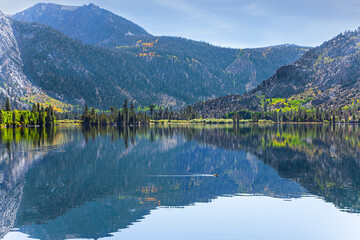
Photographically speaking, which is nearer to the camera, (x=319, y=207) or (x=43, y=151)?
(x=319, y=207)

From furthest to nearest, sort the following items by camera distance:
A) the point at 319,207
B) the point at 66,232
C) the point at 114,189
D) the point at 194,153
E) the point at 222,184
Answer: the point at 194,153
the point at 222,184
the point at 114,189
the point at 319,207
the point at 66,232

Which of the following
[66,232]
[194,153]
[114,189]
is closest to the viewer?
[66,232]

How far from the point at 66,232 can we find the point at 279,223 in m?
20.3

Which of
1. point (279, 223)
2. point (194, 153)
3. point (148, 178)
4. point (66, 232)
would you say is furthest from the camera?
point (194, 153)

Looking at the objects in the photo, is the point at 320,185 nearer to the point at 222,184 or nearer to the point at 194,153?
the point at 222,184

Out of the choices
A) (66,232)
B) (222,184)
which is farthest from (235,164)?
(66,232)

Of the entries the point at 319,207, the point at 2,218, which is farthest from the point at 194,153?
the point at 2,218

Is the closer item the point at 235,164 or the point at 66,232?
the point at 66,232

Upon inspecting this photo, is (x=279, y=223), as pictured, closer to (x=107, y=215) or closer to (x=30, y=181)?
(x=107, y=215)

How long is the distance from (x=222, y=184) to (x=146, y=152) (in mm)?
41822

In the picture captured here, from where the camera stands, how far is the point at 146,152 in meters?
92.4

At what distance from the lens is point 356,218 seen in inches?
1454

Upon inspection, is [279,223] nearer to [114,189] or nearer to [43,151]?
[114,189]

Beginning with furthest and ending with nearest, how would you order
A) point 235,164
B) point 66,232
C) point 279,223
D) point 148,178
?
point 235,164
point 148,178
point 279,223
point 66,232
